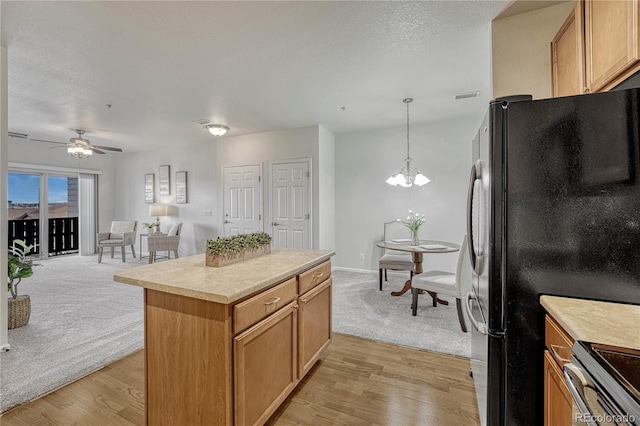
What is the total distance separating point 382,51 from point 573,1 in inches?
51.9

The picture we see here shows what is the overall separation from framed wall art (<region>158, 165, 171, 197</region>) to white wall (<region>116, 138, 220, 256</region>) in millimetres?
91

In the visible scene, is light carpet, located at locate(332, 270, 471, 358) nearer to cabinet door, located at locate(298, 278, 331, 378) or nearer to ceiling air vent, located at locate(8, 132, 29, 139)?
cabinet door, located at locate(298, 278, 331, 378)

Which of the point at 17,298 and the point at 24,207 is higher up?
the point at 24,207

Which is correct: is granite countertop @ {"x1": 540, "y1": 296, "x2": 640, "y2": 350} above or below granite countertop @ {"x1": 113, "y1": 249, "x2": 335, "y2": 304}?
below

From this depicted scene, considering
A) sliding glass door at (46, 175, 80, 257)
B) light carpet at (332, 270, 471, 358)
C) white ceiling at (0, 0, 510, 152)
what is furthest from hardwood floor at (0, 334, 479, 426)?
sliding glass door at (46, 175, 80, 257)

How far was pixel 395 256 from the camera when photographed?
13.6 feet

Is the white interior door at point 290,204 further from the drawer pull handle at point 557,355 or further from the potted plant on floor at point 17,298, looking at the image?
the drawer pull handle at point 557,355

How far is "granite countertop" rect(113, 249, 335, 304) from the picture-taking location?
1.32 meters

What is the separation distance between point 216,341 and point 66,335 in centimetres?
248

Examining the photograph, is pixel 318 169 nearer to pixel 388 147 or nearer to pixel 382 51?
pixel 388 147

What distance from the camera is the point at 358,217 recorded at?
532 cm

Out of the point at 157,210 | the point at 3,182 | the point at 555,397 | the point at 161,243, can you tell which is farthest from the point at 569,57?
the point at 157,210

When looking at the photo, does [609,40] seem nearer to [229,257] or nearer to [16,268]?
[229,257]

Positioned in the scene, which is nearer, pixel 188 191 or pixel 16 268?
pixel 16 268
